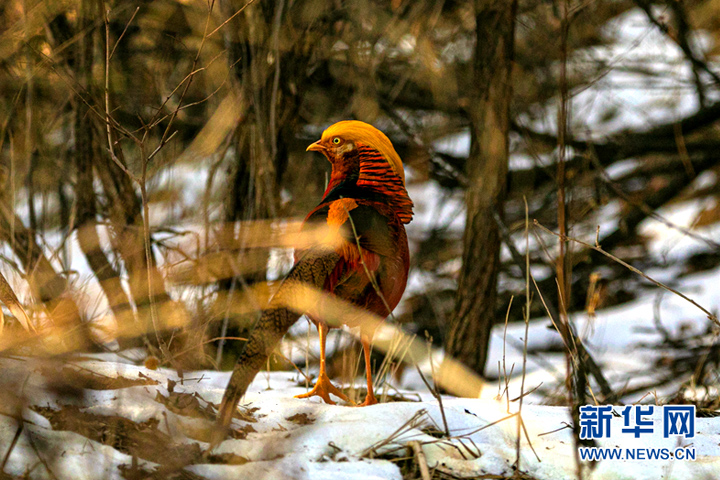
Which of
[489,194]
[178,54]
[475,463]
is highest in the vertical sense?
[178,54]

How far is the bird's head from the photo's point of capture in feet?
8.14

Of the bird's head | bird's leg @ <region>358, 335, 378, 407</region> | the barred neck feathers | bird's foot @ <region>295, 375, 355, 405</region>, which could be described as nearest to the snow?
bird's foot @ <region>295, 375, 355, 405</region>

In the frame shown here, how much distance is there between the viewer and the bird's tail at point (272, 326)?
1937mm

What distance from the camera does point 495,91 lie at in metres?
4.11

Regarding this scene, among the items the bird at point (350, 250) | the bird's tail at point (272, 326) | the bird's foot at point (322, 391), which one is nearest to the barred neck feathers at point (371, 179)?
the bird at point (350, 250)

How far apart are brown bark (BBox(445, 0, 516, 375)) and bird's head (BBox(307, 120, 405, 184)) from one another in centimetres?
161

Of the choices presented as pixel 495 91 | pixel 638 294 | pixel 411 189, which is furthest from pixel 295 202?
pixel 638 294

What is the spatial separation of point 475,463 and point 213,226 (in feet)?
7.74

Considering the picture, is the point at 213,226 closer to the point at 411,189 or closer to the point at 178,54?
the point at 411,189

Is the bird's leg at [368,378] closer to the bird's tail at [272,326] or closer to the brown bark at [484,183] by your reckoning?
the bird's tail at [272,326]

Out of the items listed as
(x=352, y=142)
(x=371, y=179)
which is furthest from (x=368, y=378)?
(x=352, y=142)

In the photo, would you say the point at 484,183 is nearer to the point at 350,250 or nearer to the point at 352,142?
the point at 352,142

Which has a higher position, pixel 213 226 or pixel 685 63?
pixel 685 63

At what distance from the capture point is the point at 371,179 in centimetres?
246
